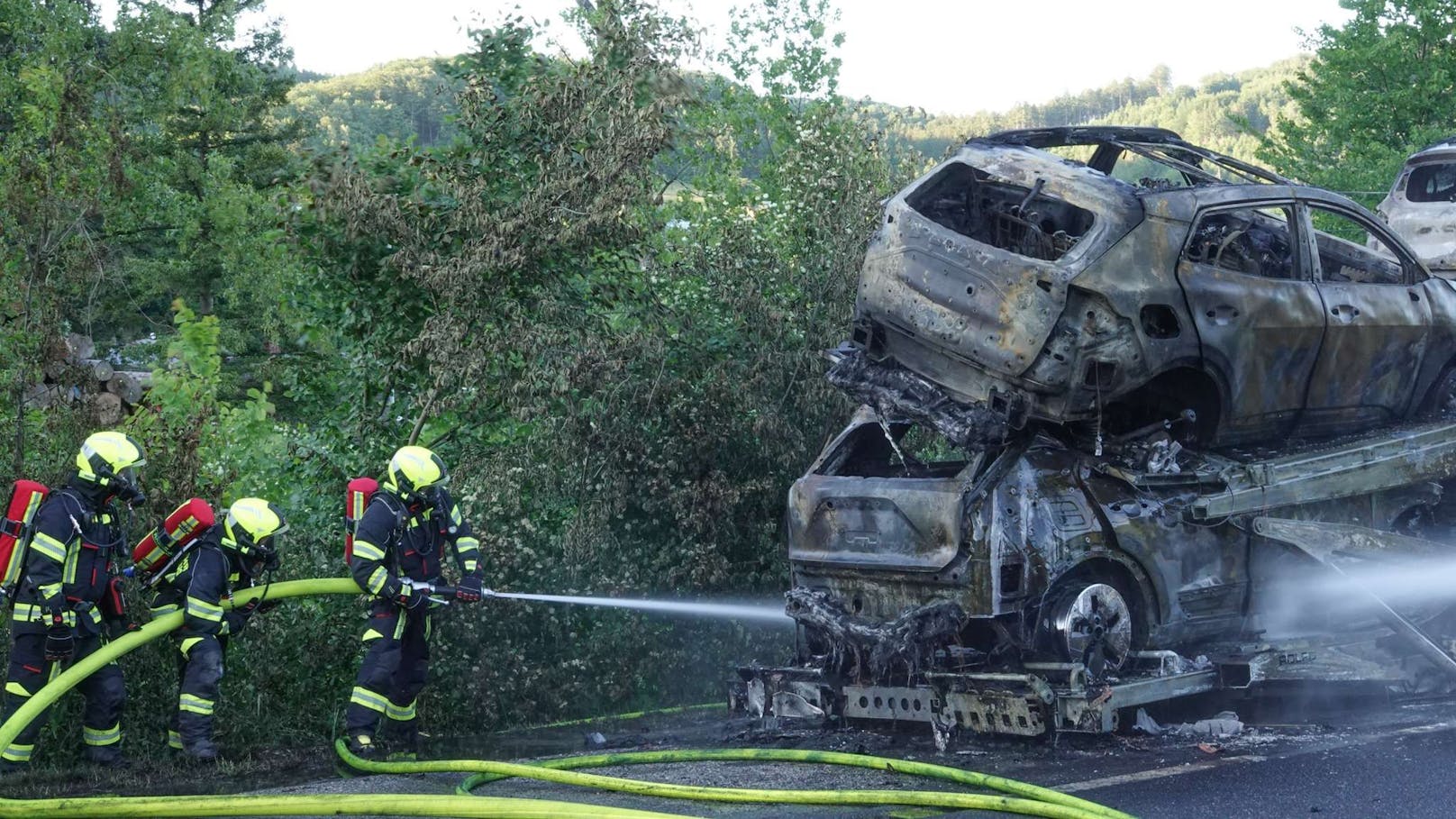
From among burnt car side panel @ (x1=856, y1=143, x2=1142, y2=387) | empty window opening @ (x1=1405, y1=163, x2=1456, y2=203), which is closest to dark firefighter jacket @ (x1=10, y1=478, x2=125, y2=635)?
burnt car side panel @ (x1=856, y1=143, x2=1142, y2=387)

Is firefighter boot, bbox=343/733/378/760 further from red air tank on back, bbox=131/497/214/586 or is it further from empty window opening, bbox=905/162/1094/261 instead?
empty window opening, bbox=905/162/1094/261

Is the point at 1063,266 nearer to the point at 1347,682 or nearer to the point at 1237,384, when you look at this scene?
the point at 1237,384

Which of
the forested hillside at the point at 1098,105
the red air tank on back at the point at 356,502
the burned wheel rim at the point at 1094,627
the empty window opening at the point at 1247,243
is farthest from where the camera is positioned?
the forested hillside at the point at 1098,105

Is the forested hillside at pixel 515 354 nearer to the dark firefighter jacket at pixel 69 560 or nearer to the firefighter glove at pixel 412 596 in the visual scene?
the dark firefighter jacket at pixel 69 560

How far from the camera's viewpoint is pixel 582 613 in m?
9.59

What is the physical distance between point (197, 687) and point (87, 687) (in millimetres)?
553

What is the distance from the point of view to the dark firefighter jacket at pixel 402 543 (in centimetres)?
773

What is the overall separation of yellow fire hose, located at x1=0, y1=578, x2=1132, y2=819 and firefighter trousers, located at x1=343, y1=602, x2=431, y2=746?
2.89ft

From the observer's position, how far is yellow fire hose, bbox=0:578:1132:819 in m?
5.53

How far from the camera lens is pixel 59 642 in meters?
7.41

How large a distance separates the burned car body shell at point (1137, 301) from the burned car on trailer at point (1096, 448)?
0.02 metres

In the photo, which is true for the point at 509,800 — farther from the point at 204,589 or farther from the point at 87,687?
the point at 87,687

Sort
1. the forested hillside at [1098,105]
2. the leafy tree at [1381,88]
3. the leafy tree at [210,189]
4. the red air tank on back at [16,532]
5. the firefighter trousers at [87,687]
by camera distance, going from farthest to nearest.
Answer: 1. the forested hillside at [1098,105]
2. the leafy tree at [210,189]
3. the leafy tree at [1381,88]
4. the firefighter trousers at [87,687]
5. the red air tank on back at [16,532]

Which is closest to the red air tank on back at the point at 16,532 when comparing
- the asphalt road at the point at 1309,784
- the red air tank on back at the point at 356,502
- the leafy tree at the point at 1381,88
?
the red air tank on back at the point at 356,502
